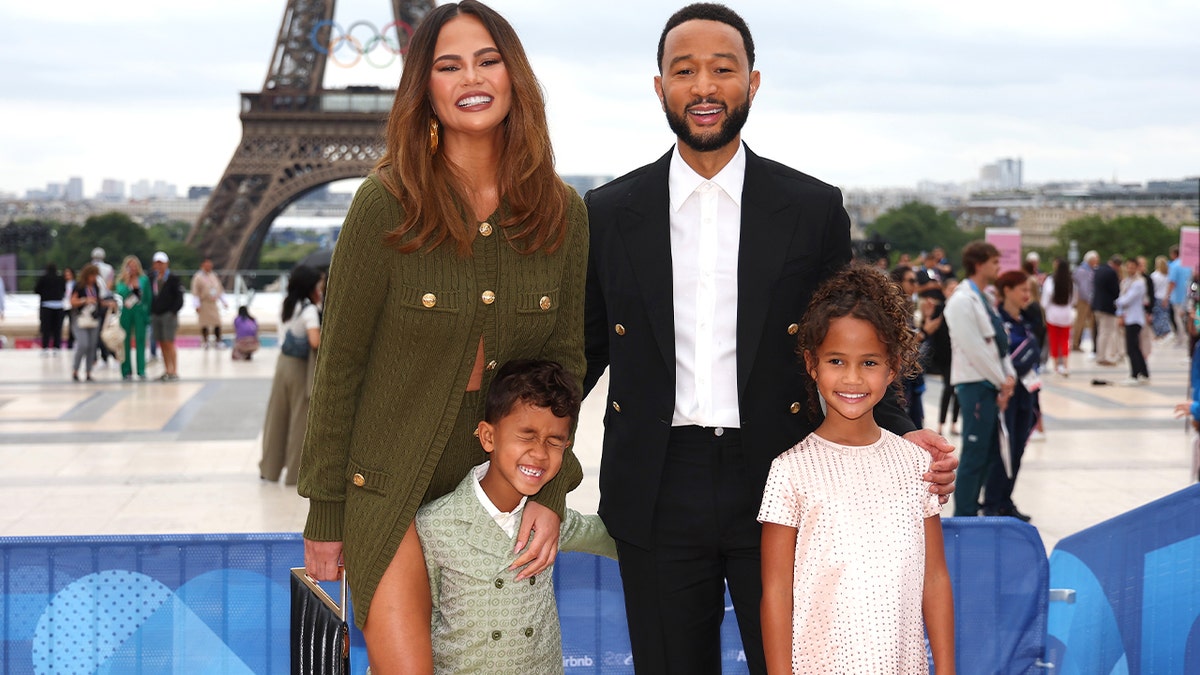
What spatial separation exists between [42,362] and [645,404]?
15.5 meters

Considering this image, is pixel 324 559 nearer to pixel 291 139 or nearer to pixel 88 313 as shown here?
pixel 88 313

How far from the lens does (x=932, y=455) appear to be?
2.61 meters

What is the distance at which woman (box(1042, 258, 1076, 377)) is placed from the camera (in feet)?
47.1

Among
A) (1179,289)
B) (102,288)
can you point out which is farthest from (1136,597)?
(1179,289)

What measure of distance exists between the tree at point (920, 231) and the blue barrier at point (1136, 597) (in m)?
62.0

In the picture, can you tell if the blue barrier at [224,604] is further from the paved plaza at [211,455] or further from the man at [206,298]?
the man at [206,298]

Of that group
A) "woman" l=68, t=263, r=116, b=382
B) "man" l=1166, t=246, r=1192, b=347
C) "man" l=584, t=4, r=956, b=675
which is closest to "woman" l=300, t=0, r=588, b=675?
"man" l=584, t=4, r=956, b=675

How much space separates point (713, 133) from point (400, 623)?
3.89 ft

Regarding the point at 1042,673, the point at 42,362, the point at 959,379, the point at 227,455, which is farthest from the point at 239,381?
the point at 1042,673

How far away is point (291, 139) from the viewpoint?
36.8 meters

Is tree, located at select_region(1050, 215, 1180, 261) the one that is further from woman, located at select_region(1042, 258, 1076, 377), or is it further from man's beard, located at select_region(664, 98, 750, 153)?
man's beard, located at select_region(664, 98, 750, 153)

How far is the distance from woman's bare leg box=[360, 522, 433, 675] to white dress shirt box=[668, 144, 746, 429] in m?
0.62

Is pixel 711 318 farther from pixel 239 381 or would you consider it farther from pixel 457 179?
pixel 239 381

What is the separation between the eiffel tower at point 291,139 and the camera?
35.5 meters
